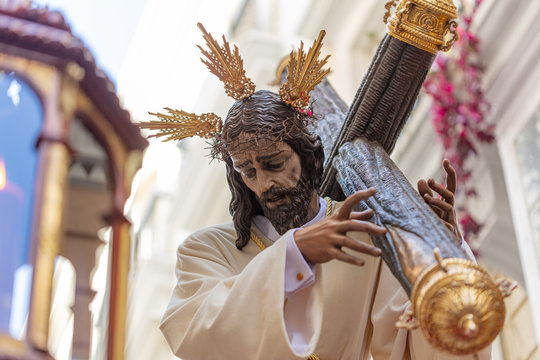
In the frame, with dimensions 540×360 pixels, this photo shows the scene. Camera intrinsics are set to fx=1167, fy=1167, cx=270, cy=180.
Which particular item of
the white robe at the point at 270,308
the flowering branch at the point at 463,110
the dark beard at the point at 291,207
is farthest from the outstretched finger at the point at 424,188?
Answer: the flowering branch at the point at 463,110

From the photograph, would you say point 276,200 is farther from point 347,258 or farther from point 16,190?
point 16,190

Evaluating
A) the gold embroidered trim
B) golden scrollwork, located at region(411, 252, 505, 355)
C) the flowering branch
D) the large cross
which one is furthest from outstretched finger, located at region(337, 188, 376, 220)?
the flowering branch

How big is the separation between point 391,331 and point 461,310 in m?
0.72

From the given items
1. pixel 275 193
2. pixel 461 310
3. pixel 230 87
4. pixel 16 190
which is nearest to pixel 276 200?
pixel 275 193

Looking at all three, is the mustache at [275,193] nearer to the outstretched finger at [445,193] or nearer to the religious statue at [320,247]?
the religious statue at [320,247]

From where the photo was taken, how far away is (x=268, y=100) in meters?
3.35

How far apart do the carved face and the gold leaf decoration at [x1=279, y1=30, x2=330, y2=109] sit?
187 mm

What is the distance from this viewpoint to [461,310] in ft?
8.15

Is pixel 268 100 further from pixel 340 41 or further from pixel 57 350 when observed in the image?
pixel 340 41

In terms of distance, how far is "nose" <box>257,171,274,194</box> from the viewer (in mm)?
3176

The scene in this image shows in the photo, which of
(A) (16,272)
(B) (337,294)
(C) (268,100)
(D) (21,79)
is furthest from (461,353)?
(D) (21,79)

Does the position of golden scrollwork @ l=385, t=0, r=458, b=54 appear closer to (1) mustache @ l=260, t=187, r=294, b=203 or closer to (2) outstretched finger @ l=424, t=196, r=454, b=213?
(2) outstretched finger @ l=424, t=196, r=454, b=213

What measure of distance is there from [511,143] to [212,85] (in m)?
4.26

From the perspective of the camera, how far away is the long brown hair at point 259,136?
3229 millimetres
